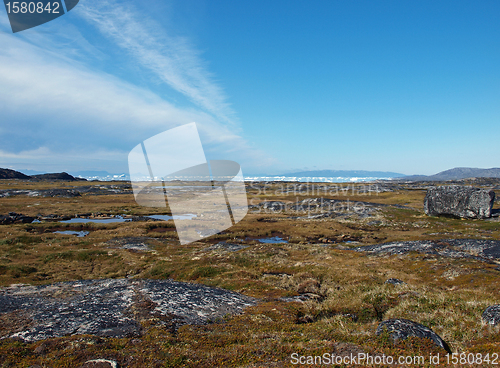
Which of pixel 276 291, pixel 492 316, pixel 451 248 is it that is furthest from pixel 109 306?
pixel 451 248

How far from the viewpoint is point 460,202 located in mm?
58938

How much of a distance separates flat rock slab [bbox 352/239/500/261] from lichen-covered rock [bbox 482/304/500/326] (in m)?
21.7

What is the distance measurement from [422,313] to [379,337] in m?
4.83

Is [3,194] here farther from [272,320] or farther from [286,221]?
[272,320]

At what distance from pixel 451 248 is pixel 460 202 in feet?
117

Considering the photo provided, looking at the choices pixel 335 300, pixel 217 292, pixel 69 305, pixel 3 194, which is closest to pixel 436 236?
pixel 335 300

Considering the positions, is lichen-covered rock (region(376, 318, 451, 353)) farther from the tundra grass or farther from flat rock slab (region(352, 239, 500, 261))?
flat rock slab (region(352, 239, 500, 261))

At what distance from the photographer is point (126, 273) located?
29.6 metres

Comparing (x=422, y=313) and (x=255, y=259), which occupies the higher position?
(x=422, y=313)

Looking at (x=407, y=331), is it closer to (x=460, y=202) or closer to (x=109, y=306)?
(x=109, y=306)

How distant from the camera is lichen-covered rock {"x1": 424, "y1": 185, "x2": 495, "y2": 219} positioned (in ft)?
181

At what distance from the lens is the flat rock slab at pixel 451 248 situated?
97.1 feet

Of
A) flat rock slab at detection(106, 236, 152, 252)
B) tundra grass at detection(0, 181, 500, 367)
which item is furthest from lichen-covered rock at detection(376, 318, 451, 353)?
flat rock slab at detection(106, 236, 152, 252)

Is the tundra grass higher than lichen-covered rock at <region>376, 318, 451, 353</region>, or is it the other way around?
lichen-covered rock at <region>376, 318, 451, 353</region>
